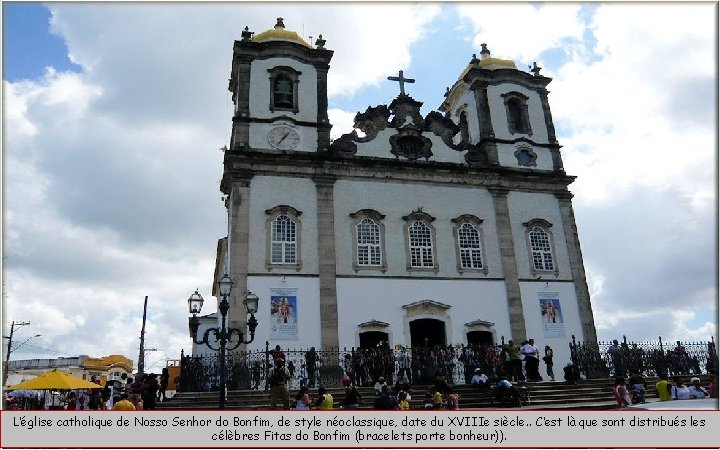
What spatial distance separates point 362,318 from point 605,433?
1307 centimetres

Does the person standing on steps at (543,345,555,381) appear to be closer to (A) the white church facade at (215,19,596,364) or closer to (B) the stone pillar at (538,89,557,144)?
(A) the white church facade at (215,19,596,364)

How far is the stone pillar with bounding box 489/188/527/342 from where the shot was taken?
72.6ft

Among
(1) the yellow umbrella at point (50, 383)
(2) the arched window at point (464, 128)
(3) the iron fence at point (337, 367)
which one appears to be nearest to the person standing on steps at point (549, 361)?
(3) the iron fence at point (337, 367)

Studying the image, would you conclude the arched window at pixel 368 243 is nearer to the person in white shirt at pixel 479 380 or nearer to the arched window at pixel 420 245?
the arched window at pixel 420 245

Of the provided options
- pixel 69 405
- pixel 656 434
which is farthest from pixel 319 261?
pixel 656 434

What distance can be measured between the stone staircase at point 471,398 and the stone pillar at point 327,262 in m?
2.70

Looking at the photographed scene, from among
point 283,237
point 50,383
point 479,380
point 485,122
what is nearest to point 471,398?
point 479,380

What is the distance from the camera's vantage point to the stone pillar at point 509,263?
22.1 m

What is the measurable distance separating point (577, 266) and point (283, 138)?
43.7 ft

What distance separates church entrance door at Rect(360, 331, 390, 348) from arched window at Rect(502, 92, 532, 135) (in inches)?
468

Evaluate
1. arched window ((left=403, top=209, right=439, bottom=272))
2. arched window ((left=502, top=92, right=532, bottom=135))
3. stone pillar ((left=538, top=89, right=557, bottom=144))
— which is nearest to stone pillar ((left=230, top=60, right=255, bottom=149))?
arched window ((left=403, top=209, right=439, bottom=272))

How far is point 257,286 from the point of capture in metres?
20.2

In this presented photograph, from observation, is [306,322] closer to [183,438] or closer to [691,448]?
[183,438]

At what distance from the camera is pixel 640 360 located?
68.5 ft
